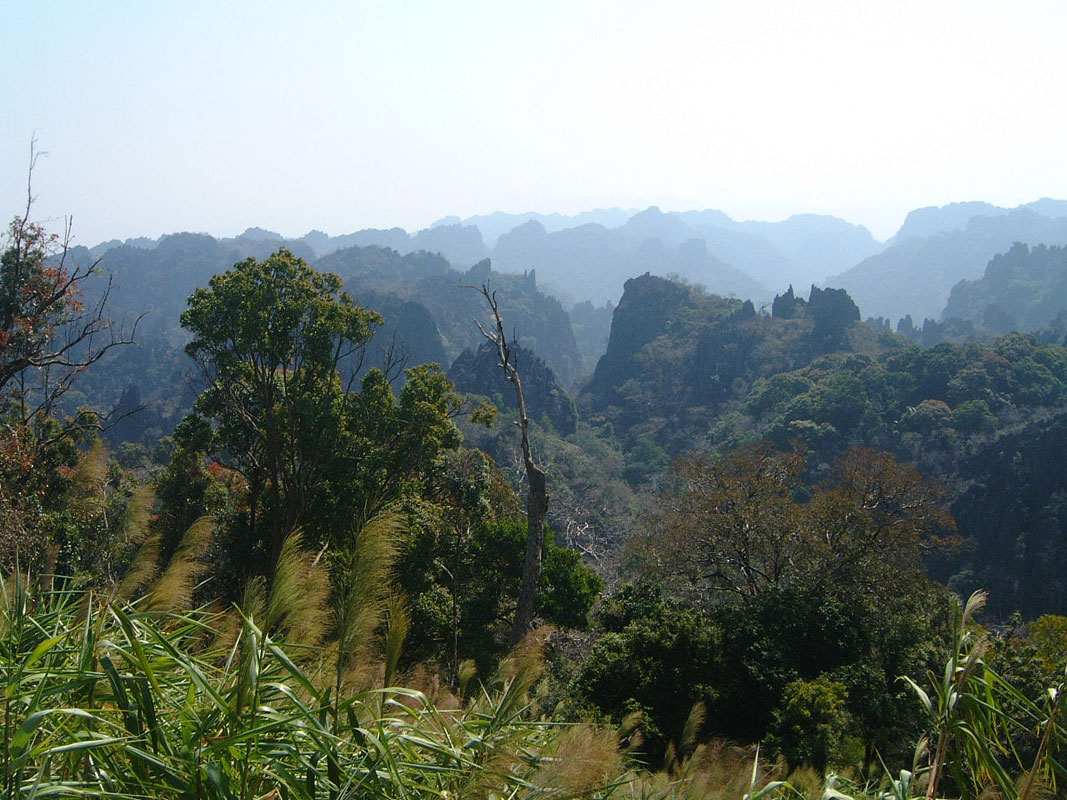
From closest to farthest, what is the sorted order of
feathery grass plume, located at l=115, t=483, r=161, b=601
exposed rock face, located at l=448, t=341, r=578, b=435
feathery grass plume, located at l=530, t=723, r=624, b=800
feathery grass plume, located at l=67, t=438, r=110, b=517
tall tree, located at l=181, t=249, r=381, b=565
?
feathery grass plume, located at l=530, t=723, r=624, b=800 < feathery grass plume, located at l=115, t=483, r=161, b=601 < feathery grass plume, located at l=67, t=438, r=110, b=517 < tall tree, located at l=181, t=249, r=381, b=565 < exposed rock face, located at l=448, t=341, r=578, b=435

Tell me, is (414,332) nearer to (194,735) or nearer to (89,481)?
(89,481)

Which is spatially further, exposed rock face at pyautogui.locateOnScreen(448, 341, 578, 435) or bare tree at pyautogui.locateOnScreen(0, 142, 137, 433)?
exposed rock face at pyautogui.locateOnScreen(448, 341, 578, 435)

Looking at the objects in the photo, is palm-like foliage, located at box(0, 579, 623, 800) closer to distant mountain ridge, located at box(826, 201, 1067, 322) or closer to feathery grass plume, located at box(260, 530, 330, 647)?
feathery grass plume, located at box(260, 530, 330, 647)

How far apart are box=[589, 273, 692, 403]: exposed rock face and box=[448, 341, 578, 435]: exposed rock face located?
10.7 meters

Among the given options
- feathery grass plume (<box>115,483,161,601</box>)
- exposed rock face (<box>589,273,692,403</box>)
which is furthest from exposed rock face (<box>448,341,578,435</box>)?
feathery grass plume (<box>115,483,161,601</box>)

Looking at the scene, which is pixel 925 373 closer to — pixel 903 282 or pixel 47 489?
pixel 47 489

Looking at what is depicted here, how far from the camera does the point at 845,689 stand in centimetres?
734

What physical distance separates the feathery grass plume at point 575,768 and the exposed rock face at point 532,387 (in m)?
48.1

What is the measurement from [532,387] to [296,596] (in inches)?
1964

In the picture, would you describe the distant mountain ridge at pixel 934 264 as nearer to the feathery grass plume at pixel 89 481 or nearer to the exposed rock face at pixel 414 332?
the exposed rock face at pixel 414 332

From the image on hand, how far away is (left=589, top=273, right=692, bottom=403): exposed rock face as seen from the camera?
63781 millimetres

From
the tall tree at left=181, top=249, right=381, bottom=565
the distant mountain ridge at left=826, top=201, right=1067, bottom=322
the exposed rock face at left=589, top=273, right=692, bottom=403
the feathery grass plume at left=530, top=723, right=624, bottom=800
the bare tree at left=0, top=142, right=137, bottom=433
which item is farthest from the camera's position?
the distant mountain ridge at left=826, top=201, right=1067, bottom=322

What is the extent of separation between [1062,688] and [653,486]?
121ft

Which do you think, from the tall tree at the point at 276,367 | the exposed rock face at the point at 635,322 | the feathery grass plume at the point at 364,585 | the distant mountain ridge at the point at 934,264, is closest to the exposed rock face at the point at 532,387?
the exposed rock face at the point at 635,322
